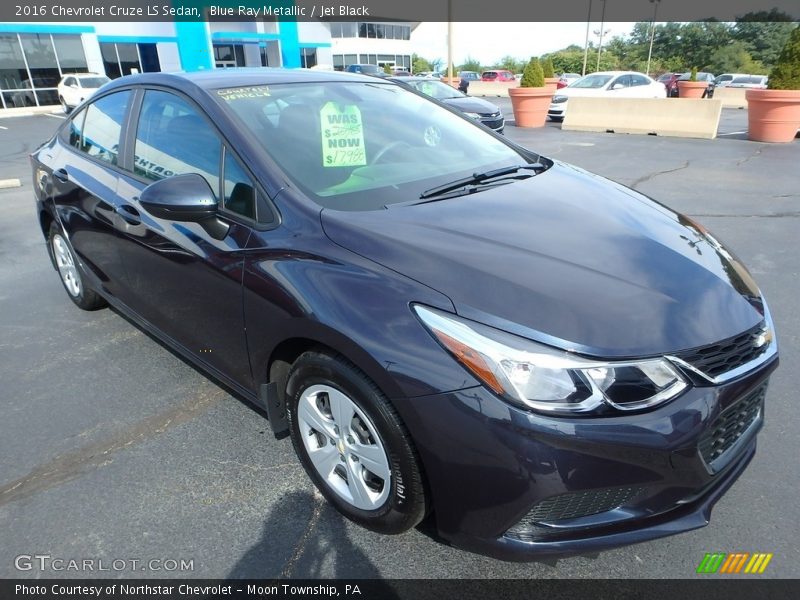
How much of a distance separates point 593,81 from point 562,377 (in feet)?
59.4

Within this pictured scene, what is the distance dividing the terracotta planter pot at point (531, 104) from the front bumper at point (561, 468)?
595 inches

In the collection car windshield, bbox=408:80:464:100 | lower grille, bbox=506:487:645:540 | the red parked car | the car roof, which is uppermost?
the car roof

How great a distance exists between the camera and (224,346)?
2.53 metres

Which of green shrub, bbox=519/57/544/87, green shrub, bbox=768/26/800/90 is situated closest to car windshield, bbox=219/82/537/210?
green shrub, bbox=768/26/800/90

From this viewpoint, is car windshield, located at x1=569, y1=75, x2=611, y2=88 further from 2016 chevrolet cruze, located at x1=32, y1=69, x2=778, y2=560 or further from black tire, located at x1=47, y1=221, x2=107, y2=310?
black tire, located at x1=47, y1=221, x2=107, y2=310

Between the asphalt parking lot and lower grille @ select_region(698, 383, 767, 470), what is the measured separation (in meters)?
0.49

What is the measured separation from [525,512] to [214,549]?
1.24 meters

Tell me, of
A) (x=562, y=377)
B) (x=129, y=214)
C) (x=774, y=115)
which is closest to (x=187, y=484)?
(x=129, y=214)

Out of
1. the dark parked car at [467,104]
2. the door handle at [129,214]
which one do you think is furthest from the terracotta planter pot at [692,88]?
the door handle at [129,214]

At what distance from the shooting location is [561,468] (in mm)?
1587

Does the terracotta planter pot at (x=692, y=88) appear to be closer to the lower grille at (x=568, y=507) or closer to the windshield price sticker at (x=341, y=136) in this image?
the windshield price sticker at (x=341, y=136)

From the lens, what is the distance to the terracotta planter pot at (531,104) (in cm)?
1543

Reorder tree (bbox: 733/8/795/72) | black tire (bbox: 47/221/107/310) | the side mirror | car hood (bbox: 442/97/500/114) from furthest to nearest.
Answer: tree (bbox: 733/8/795/72), car hood (bbox: 442/97/500/114), black tire (bbox: 47/221/107/310), the side mirror

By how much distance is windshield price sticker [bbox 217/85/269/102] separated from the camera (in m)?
2.60
